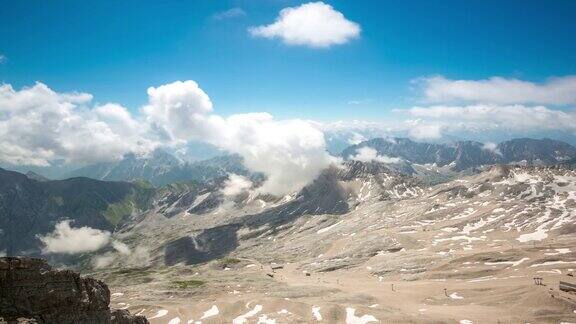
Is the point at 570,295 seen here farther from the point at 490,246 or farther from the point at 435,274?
the point at 490,246

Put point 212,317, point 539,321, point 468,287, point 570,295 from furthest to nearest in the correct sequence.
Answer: point 468,287, point 212,317, point 570,295, point 539,321

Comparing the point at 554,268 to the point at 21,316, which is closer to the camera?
the point at 21,316

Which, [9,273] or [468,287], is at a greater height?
[9,273]

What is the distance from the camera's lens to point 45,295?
39.4 m

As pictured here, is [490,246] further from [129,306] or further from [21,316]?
[21,316]

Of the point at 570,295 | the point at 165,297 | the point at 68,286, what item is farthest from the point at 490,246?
the point at 68,286

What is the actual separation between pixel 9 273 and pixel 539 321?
87.5 metres

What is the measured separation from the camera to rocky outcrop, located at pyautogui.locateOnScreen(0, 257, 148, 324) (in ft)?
121

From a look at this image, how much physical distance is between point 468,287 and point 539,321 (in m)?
40.2

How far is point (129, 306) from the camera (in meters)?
116

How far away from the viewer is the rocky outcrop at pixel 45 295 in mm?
37031

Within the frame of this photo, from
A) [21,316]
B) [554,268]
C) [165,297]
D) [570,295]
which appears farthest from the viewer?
[165,297]

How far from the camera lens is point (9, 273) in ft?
122

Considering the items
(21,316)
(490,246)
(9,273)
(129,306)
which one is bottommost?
(490,246)
